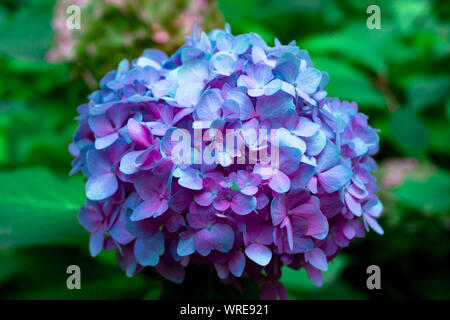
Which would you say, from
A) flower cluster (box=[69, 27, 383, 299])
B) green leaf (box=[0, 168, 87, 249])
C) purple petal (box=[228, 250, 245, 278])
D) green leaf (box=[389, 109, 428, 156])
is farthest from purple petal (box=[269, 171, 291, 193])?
green leaf (box=[389, 109, 428, 156])

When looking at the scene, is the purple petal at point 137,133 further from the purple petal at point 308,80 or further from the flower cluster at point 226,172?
the purple petal at point 308,80

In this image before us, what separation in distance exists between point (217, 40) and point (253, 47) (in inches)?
3.1

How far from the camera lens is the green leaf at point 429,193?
60.9 inches

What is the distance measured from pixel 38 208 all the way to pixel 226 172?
504mm

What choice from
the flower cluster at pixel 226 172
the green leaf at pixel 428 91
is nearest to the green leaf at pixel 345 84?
the green leaf at pixel 428 91

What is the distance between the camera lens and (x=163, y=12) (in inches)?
57.4

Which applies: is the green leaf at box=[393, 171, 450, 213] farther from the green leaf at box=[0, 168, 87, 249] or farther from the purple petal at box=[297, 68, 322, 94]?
the green leaf at box=[0, 168, 87, 249]

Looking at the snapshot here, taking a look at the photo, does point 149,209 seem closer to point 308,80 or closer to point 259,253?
point 259,253

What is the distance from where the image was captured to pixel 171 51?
1.47 metres

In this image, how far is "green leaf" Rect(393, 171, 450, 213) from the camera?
5.08ft

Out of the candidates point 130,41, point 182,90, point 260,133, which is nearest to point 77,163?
point 182,90

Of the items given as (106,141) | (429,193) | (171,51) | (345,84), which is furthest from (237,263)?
(429,193)

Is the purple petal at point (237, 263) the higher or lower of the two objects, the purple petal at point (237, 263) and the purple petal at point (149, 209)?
the lower

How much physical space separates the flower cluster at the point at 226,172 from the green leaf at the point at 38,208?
0.18 m
